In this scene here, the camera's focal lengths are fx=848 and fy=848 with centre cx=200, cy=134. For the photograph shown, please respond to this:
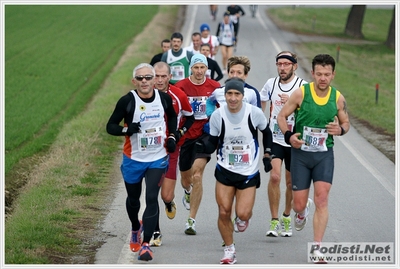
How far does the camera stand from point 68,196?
1207 cm

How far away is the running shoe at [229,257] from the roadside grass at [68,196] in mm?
1441

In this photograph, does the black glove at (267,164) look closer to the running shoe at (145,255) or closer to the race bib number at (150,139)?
the race bib number at (150,139)

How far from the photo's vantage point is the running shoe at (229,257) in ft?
28.0

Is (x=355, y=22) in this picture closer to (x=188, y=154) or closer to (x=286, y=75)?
(x=188, y=154)

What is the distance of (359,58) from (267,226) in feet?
85.8

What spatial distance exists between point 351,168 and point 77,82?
51.2 ft

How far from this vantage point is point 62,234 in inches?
385

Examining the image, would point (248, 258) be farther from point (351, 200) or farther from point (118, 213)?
point (351, 200)

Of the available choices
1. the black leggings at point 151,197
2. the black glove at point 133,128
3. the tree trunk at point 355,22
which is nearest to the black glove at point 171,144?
the black leggings at point 151,197

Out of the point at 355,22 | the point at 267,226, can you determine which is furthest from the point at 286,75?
the point at 355,22

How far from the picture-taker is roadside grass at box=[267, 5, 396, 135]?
75.1ft

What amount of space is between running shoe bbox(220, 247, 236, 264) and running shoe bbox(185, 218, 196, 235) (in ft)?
4.82

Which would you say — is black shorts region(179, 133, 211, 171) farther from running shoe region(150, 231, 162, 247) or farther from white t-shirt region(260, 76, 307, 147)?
running shoe region(150, 231, 162, 247)

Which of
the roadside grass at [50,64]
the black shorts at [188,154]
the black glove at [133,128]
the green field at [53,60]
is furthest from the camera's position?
the green field at [53,60]
